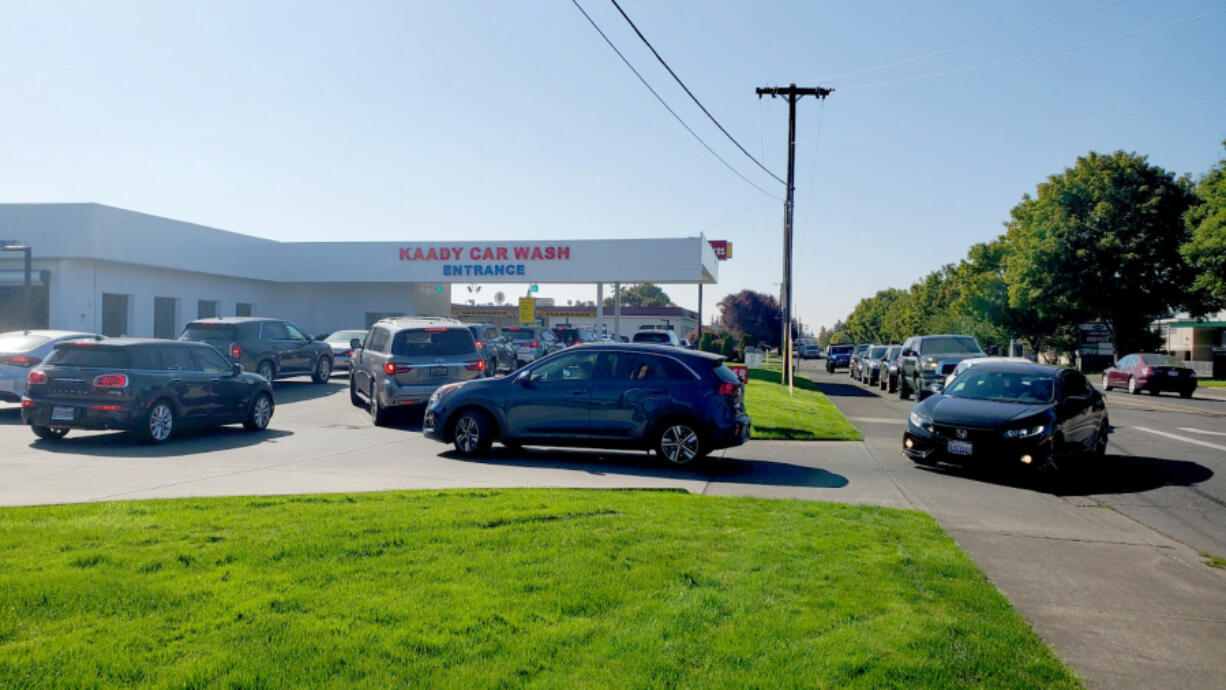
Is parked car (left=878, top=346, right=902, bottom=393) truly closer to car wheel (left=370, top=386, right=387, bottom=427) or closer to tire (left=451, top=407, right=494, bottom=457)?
car wheel (left=370, top=386, right=387, bottom=427)

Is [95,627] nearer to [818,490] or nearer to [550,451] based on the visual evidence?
[818,490]

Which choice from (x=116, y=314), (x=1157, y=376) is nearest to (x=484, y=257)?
(x=116, y=314)

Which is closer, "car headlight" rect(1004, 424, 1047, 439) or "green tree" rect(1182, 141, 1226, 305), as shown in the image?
"car headlight" rect(1004, 424, 1047, 439)

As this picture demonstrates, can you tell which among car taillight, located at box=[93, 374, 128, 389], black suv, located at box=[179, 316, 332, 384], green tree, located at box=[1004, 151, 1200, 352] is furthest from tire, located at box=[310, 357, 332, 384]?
green tree, located at box=[1004, 151, 1200, 352]

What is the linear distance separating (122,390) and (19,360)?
4.65 m

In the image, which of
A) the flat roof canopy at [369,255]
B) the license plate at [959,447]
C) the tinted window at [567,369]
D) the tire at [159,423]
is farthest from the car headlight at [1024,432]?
the flat roof canopy at [369,255]

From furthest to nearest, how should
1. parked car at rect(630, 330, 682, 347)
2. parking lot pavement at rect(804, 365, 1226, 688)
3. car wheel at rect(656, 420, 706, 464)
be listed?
parked car at rect(630, 330, 682, 347), car wheel at rect(656, 420, 706, 464), parking lot pavement at rect(804, 365, 1226, 688)

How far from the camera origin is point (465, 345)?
55.3 ft

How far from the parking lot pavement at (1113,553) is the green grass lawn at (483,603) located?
0.39m

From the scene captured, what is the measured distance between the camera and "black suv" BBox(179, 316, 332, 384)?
888 inches

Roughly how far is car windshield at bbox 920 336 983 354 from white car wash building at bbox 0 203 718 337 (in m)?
11.0

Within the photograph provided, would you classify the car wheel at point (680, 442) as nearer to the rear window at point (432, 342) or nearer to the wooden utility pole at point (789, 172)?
the rear window at point (432, 342)

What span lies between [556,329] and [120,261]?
16054mm

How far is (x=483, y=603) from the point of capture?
4984 millimetres
